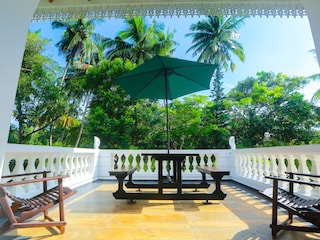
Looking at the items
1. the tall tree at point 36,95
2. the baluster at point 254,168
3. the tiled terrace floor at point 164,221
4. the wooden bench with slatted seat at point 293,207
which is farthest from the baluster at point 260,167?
the tall tree at point 36,95

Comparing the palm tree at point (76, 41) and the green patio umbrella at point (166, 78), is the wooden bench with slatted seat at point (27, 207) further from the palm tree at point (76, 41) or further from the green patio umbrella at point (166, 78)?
the palm tree at point (76, 41)

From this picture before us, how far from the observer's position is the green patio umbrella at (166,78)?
3.36 metres

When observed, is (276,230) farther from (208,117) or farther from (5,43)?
(208,117)

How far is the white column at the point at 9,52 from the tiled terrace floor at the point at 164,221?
132cm

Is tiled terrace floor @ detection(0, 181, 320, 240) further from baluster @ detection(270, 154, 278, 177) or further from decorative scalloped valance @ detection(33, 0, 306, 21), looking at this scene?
decorative scalloped valance @ detection(33, 0, 306, 21)

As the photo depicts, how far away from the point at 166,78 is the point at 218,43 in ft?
46.4

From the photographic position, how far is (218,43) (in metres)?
16.2

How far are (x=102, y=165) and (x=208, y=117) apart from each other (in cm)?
1008

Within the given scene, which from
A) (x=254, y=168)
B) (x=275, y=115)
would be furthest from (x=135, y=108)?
(x=254, y=168)

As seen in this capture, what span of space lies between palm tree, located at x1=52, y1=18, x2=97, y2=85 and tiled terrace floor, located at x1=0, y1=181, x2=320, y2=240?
14.0m

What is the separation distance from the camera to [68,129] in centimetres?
1502

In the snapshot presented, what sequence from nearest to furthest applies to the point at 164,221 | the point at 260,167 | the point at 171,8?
the point at 164,221 < the point at 171,8 < the point at 260,167

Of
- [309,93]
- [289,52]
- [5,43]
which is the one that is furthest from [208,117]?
[5,43]

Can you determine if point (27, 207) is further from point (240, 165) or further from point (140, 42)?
point (140, 42)
